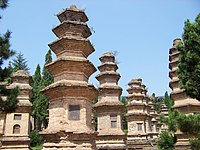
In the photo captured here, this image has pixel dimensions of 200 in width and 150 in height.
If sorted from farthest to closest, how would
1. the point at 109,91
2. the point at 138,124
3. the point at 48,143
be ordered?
the point at 138,124 → the point at 109,91 → the point at 48,143

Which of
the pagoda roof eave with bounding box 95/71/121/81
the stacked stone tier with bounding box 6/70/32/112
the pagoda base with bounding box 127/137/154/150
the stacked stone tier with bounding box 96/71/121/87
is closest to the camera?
the stacked stone tier with bounding box 96/71/121/87

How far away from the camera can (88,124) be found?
1542 cm

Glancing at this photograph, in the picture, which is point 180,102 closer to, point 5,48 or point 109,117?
point 109,117

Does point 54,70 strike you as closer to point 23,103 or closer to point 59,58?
point 59,58

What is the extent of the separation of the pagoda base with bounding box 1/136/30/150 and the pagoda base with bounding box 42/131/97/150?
14.1 m

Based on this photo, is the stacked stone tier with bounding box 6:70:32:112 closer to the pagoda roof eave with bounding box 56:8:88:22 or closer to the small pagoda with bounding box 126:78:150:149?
the small pagoda with bounding box 126:78:150:149

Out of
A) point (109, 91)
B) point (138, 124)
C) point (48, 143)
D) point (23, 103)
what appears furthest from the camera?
point (138, 124)

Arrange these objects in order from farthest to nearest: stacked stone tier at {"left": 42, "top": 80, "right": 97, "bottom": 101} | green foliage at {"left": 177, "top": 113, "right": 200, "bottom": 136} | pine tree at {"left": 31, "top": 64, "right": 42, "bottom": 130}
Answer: pine tree at {"left": 31, "top": 64, "right": 42, "bottom": 130}
stacked stone tier at {"left": 42, "top": 80, "right": 97, "bottom": 101}
green foliage at {"left": 177, "top": 113, "right": 200, "bottom": 136}

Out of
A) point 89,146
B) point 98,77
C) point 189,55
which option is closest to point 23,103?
point 98,77

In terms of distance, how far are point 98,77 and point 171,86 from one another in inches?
313

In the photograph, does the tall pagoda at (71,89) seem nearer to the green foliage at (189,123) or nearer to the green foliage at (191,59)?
the green foliage at (189,123)

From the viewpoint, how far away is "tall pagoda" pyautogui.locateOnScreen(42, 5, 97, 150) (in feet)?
46.5

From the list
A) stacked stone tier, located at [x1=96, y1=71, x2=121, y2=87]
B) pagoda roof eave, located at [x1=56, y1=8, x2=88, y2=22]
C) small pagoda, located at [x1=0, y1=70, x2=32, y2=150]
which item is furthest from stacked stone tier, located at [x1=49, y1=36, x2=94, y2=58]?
small pagoda, located at [x1=0, y1=70, x2=32, y2=150]

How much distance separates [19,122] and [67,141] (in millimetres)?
16014
